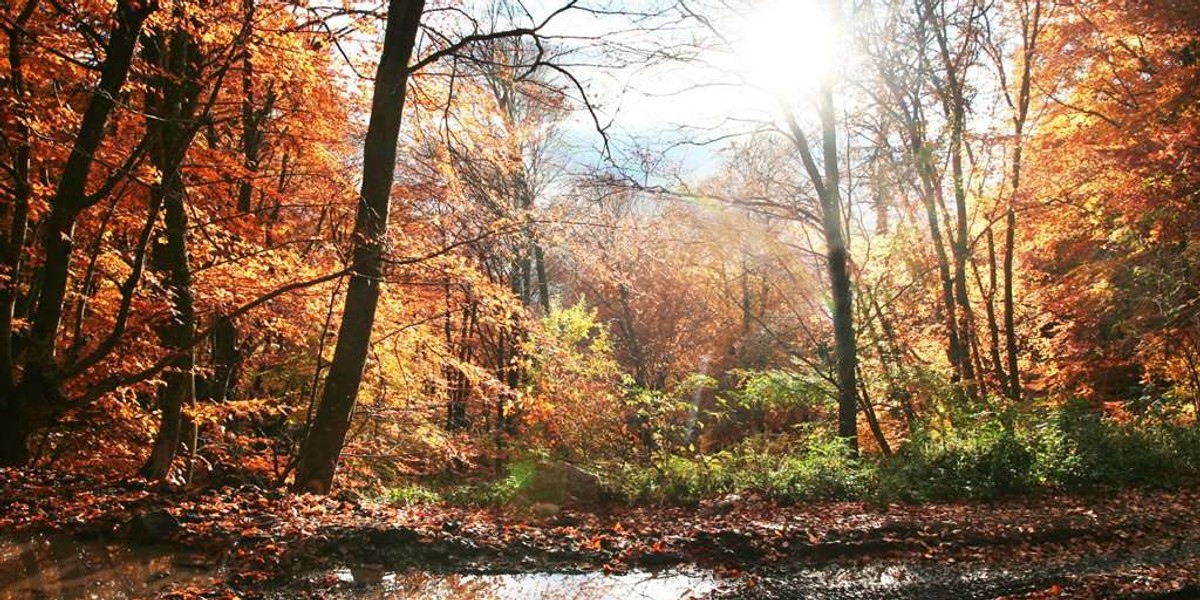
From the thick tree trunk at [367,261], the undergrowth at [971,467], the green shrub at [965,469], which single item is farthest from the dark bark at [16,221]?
the green shrub at [965,469]

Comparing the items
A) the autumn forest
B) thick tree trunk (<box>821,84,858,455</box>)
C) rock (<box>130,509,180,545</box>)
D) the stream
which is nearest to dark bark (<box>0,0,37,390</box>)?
the autumn forest

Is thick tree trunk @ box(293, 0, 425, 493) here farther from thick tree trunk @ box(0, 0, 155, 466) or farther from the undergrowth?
thick tree trunk @ box(0, 0, 155, 466)

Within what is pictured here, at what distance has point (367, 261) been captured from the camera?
777 cm

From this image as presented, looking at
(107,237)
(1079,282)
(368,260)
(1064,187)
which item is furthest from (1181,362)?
(107,237)

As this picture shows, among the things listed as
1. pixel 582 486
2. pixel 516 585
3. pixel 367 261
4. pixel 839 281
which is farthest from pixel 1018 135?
pixel 516 585

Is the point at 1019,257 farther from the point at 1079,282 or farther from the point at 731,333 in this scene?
the point at 731,333

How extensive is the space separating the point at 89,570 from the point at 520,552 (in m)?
3.08

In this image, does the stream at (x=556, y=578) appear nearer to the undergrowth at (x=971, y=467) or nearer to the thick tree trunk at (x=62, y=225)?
the undergrowth at (x=971, y=467)

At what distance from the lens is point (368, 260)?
25.1 feet

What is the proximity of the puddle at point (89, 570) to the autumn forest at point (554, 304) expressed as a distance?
75 mm

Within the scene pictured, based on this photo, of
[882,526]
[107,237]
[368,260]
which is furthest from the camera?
[107,237]

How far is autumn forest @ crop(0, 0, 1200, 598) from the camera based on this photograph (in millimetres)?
6477

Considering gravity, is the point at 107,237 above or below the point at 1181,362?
above

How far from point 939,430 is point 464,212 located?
26.0 feet
